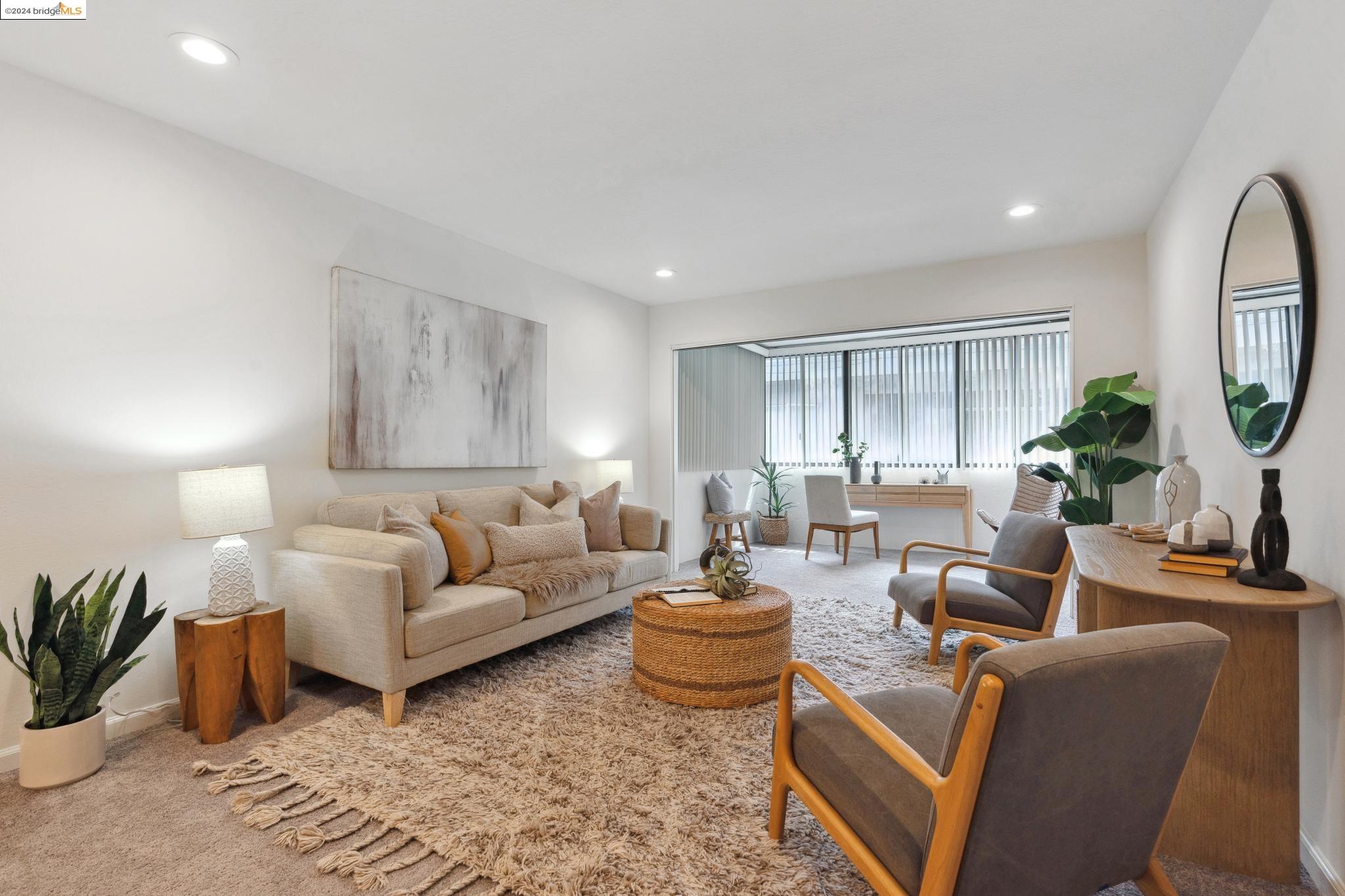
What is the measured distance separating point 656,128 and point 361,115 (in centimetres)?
124

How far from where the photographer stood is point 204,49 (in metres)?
2.20

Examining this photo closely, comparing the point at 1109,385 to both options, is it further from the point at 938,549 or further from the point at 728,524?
the point at 728,524

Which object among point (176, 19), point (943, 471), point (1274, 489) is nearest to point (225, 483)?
point (176, 19)

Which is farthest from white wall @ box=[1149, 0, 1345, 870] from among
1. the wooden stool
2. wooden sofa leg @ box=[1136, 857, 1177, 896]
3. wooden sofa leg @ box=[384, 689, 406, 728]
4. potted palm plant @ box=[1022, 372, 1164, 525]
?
the wooden stool

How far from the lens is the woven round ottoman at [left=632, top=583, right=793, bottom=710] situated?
2.71 metres

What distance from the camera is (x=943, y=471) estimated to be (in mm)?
7086

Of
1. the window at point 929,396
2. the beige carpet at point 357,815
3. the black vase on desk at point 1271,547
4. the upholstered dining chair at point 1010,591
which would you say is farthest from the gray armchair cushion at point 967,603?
the window at point 929,396

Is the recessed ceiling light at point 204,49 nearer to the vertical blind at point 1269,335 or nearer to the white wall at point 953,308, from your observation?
the vertical blind at point 1269,335

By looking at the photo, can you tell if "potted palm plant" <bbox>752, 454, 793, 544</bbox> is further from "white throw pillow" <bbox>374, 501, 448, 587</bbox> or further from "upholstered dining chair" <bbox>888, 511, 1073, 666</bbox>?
"white throw pillow" <bbox>374, 501, 448, 587</bbox>

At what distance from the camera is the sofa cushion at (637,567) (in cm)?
388

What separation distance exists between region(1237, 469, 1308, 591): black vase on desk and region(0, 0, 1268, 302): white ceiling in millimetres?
1559

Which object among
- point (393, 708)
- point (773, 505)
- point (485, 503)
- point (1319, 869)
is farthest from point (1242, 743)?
point (773, 505)

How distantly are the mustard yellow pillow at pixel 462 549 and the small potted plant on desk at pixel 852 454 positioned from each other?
16.1 feet

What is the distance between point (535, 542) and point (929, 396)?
5313 mm
